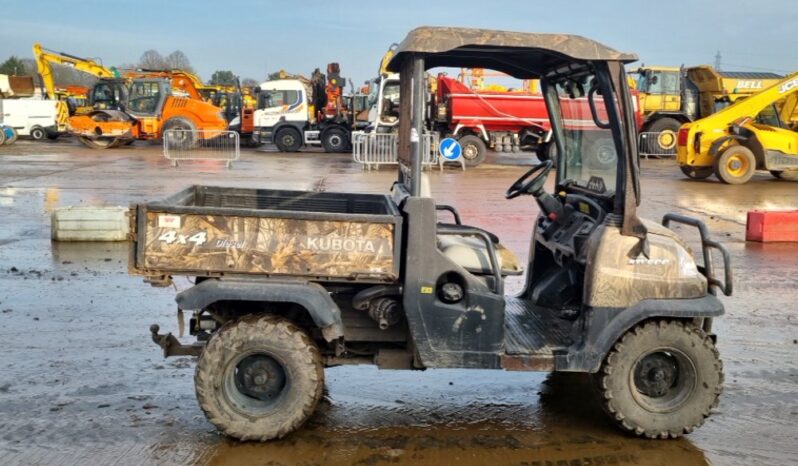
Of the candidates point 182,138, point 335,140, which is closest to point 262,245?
point 182,138

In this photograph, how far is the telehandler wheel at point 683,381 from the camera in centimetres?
442

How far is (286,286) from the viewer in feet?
13.8

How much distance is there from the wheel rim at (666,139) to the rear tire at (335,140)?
35.9ft

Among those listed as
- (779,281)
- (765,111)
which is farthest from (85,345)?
(765,111)

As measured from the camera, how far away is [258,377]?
4340 millimetres

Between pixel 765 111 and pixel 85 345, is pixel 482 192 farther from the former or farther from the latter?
pixel 85 345

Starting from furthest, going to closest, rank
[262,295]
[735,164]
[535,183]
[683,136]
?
1. [683,136]
2. [735,164]
3. [535,183]
4. [262,295]

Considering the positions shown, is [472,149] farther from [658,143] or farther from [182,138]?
[182,138]

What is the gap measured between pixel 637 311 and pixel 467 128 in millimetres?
19981

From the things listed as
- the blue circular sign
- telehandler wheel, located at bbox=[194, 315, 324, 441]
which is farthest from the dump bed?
the blue circular sign

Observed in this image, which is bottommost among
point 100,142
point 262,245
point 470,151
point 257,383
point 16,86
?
point 257,383

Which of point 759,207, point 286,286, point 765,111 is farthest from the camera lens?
point 765,111

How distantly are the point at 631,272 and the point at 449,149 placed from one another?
1662 cm

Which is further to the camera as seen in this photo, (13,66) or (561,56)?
(13,66)
